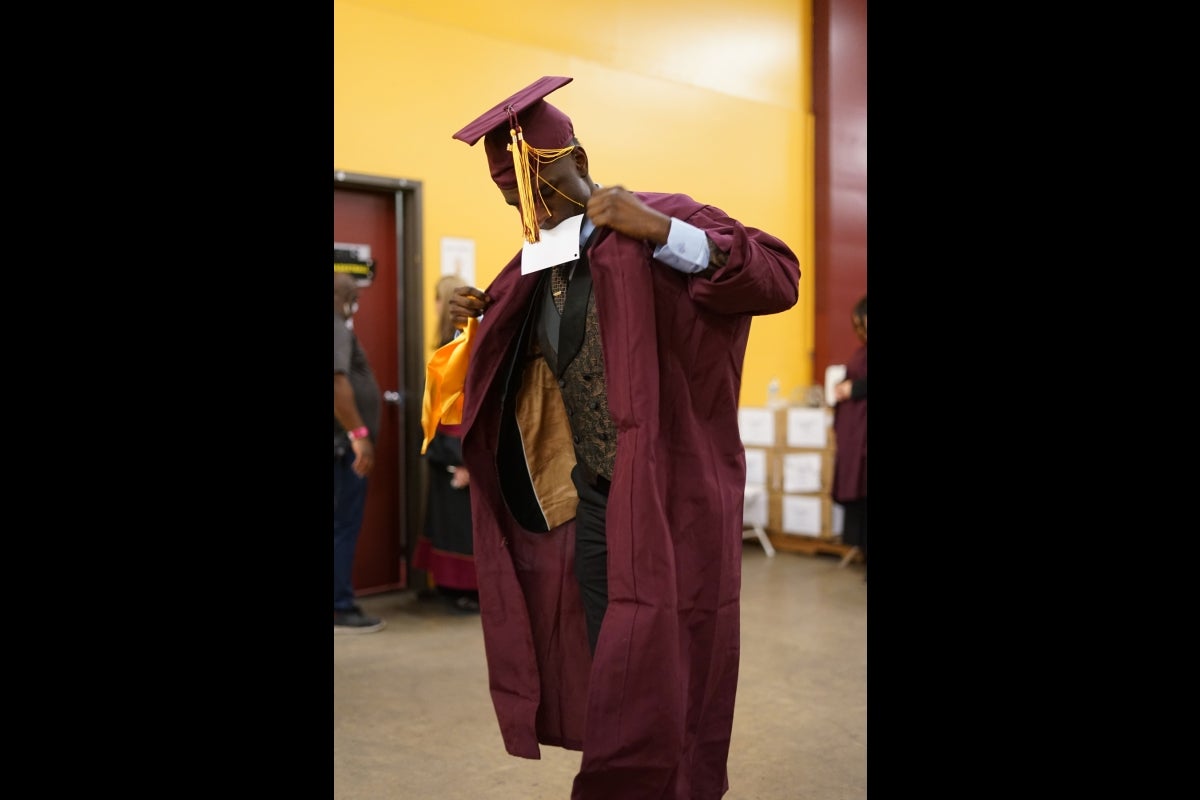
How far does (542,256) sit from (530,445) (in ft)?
1.76

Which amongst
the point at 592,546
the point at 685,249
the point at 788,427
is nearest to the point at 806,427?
the point at 788,427

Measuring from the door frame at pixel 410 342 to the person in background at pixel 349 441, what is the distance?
0.63 meters

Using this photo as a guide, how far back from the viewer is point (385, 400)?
19.4 feet

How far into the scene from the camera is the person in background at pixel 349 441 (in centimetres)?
494

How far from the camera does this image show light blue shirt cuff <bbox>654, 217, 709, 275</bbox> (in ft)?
6.89

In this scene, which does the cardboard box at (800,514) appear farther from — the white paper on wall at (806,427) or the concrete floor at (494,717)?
the concrete floor at (494,717)

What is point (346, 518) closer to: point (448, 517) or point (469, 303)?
point (448, 517)

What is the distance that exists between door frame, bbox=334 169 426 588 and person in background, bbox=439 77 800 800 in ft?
10.6

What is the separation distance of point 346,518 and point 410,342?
1.18 m

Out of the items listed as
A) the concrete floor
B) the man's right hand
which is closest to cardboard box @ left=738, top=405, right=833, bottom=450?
the concrete floor
